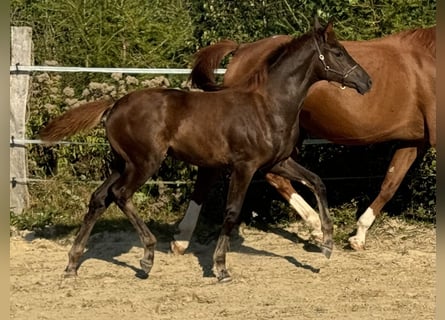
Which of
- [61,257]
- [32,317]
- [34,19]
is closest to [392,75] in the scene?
[61,257]

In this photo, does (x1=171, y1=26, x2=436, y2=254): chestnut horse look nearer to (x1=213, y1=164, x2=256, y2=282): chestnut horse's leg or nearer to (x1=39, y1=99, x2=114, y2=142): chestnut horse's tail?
(x1=213, y1=164, x2=256, y2=282): chestnut horse's leg

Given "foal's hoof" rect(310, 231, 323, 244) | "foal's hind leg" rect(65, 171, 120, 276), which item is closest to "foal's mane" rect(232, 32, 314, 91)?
"foal's hind leg" rect(65, 171, 120, 276)

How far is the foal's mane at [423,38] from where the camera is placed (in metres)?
6.72

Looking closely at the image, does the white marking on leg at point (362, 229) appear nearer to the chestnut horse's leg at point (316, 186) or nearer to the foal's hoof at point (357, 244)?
the foal's hoof at point (357, 244)

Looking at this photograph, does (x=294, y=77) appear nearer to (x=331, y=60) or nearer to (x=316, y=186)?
(x=331, y=60)

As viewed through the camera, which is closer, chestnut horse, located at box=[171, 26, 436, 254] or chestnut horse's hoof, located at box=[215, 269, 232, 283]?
chestnut horse's hoof, located at box=[215, 269, 232, 283]

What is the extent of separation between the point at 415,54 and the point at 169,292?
2912 millimetres

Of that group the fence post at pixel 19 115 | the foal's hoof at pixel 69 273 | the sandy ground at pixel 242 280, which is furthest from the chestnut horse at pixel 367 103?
the fence post at pixel 19 115

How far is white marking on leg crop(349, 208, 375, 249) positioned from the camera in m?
6.80

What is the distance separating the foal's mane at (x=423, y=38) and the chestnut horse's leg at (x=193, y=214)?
198 centimetres

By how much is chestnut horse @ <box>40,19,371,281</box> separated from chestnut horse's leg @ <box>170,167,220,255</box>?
702 millimetres

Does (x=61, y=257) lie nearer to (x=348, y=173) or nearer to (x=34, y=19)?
(x=348, y=173)

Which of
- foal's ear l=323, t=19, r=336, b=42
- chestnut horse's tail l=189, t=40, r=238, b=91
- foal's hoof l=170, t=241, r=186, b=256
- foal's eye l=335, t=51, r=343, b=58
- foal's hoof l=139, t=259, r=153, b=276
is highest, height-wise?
foal's ear l=323, t=19, r=336, b=42

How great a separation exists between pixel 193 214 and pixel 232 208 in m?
0.94
